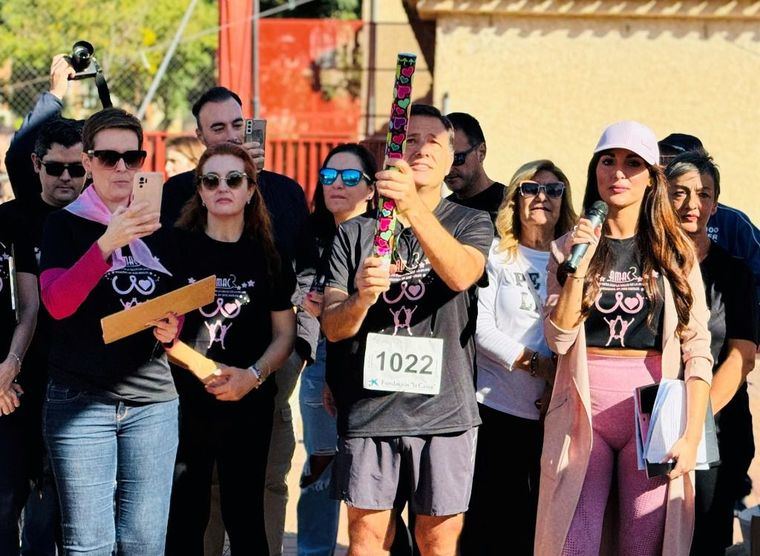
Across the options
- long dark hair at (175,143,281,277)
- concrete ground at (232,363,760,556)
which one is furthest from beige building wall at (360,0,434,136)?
long dark hair at (175,143,281,277)

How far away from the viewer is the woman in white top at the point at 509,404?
16.8 ft

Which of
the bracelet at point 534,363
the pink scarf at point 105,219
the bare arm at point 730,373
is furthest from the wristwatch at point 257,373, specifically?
the bare arm at point 730,373

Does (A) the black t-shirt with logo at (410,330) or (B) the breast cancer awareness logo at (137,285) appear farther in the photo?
(B) the breast cancer awareness logo at (137,285)

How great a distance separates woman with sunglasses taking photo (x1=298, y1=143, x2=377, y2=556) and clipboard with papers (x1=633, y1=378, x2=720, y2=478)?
1.78 m

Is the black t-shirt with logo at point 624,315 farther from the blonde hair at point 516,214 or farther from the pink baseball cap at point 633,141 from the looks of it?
the blonde hair at point 516,214

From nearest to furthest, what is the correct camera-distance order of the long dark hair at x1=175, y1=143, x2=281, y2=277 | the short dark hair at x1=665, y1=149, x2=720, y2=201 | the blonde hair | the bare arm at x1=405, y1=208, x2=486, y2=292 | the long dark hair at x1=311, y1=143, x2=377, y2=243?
the bare arm at x1=405, y1=208, x2=486, y2=292
the long dark hair at x1=175, y1=143, x2=281, y2=277
the short dark hair at x1=665, y1=149, x2=720, y2=201
the blonde hair
the long dark hair at x1=311, y1=143, x2=377, y2=243

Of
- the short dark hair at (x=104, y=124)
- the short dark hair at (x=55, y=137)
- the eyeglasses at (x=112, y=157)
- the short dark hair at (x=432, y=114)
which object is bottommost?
the eyeglasses at (x=112, y=157)

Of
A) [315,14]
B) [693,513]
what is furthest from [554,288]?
[315,14]

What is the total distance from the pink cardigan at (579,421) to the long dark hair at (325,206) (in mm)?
1575

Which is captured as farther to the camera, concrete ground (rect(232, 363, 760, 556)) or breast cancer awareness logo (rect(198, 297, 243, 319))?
concrete ground (rect(232, 363, 760, 556))

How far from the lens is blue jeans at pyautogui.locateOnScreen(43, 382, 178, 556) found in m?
4.42

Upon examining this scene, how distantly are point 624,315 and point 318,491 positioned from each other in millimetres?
1992

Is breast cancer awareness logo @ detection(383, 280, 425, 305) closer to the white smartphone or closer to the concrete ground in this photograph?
the white smartphone

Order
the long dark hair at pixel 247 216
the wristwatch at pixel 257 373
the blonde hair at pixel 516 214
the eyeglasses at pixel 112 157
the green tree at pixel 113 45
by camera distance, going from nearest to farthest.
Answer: the eyeglasses at pixel 112 157, the wristwatch at pixel 257 373, the long dark hair at pixel 247 216, the blonde hair at pixel 516 214, the green tree at pixel 113 45
